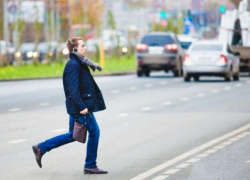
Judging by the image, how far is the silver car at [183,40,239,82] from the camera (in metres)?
36.2

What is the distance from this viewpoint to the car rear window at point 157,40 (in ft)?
139

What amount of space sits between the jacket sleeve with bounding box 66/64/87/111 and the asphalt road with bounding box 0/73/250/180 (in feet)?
2.54

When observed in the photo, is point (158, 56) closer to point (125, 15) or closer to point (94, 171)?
point (94, 171)

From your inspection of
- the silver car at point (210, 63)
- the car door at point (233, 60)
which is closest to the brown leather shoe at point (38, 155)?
the silver car at point (210, 63)

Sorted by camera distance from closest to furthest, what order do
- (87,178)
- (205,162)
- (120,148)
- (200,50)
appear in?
(87,178), (205,162), (120,148), (200,50)

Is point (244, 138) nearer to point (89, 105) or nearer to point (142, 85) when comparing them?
point (89, 105)

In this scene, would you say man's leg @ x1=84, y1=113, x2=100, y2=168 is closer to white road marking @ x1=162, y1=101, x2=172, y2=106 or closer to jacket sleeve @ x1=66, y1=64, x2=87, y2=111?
jacket sleeve @ x1=66, y1=64, x2=87, y2=111

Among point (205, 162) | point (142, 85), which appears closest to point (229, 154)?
point (205, 162)

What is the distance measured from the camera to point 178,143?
1513 centimetres

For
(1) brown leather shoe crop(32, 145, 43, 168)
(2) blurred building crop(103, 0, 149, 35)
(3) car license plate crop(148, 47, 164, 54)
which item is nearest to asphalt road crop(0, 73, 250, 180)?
(1) brown leather shoe crop(32, 145, 43, 168)

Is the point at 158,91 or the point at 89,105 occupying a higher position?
the point at 89,105

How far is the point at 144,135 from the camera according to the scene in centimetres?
1648

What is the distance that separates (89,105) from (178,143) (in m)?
3.80

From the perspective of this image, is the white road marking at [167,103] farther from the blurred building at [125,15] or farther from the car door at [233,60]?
the blurred building at [125,15]
